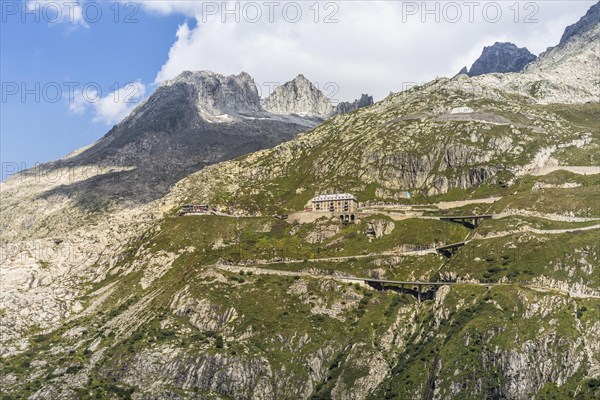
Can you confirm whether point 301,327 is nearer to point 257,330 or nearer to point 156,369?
point 257,330

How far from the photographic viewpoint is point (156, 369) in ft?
623

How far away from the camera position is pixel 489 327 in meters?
169

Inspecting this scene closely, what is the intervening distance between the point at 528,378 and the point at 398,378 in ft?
109

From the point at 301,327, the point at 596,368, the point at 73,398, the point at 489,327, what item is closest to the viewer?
the point at 596,368

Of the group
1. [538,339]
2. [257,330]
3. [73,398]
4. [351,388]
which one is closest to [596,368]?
[538,339]

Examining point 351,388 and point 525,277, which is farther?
point 525,277

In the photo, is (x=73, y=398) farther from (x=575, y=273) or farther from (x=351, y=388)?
(x=575, y=273)

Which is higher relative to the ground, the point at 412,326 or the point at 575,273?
the point at 575,273

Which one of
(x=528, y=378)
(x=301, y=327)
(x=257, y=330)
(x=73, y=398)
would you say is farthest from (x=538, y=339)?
(x=73, y=398)

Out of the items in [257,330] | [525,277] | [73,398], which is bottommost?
[73,398]

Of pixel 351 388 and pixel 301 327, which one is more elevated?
pixel 301 327

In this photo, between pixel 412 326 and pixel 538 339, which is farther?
pixel 412 326

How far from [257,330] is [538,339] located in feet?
262

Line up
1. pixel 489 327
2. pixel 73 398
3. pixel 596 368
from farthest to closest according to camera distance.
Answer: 1. pixel 73 398
2. pixel 489 327
3. pixel 596 368
